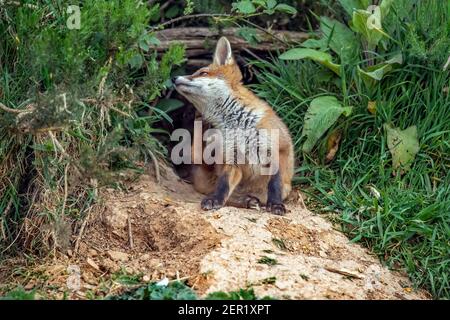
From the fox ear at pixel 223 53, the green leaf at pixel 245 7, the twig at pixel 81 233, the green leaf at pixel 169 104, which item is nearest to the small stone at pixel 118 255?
the twig at pixel 81 233

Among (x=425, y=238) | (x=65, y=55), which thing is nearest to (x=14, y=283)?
(x=65, y=55)

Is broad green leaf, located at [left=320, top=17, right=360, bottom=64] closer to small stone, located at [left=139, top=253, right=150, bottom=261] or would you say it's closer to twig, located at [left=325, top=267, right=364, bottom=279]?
twig, located at [left=325, top=267, right=364, bottom=279]

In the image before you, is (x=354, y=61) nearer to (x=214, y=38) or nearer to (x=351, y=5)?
(x=351, y=5)

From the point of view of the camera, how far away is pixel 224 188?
6.61 meters

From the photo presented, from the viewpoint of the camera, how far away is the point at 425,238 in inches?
243

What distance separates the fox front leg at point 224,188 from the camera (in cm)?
642

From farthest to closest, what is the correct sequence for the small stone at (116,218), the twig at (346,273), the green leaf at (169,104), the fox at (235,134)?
the green leaf at (169,104) → the fox at (235,134) → the small stone at (116,218) → the twig at (346,273)

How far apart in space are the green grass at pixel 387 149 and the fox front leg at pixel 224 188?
0.68m

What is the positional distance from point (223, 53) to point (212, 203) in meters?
1.47

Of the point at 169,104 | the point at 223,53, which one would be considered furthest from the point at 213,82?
the point at 169,104

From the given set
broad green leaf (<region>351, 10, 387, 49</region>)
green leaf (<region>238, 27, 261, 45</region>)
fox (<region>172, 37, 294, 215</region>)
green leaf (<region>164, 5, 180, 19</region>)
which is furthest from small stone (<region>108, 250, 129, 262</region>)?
green leaf (<region>164, 5, 180, 19</region>)

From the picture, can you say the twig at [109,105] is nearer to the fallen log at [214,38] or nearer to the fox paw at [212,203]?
the fox paw at [212,203]

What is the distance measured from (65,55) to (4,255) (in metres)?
1.72
